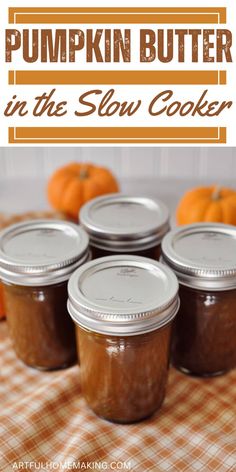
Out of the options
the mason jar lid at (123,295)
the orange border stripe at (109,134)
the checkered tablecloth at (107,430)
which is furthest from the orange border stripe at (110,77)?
the checkered tablecloth at (107,430)

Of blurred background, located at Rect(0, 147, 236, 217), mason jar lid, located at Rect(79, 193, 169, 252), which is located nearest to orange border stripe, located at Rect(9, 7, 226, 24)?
mason jar lid, located at Rect(79, 193, 169, 252)

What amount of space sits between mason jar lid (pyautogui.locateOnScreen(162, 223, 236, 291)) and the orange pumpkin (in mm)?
217

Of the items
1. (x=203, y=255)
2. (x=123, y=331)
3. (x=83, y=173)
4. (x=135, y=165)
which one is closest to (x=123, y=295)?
(x=123, y=331)

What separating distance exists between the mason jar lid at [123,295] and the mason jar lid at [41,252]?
0.14 feet

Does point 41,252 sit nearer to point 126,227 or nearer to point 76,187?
point 126,227

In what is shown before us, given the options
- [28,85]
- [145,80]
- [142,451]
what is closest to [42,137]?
[28,85]

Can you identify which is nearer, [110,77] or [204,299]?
[204,299]

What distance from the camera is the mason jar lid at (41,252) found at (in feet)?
3.18

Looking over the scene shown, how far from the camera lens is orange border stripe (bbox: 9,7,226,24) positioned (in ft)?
3.78

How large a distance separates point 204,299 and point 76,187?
0.58 metres

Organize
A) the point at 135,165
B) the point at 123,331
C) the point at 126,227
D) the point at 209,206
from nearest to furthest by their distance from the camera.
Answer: the point at 123,331, the point at 126,227, the point at 209,206, the point at 135,165

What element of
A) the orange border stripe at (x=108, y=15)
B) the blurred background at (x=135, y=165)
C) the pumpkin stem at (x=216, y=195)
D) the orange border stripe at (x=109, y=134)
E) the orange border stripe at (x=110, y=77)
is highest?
the orange border stripe at (x=108, y=15)

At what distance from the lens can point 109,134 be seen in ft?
4.25

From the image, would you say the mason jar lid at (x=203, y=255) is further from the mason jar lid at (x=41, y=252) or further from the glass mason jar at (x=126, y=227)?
the mason jar lid at (x=41, y=252)
